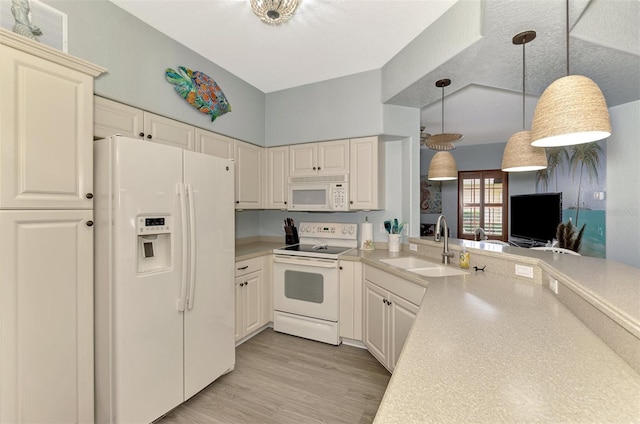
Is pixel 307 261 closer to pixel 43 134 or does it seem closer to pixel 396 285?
pixel 396 285

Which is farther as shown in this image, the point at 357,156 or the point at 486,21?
the point at 357,156

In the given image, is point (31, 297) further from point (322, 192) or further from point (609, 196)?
point (609, 196)

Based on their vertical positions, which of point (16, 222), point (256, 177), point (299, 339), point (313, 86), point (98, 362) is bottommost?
point (299, 339)

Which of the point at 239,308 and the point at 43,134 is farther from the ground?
the point at 43,134

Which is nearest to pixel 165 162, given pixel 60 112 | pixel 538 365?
pixel 60 112

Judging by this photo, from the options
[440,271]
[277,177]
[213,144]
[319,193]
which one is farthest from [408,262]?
[213,144]

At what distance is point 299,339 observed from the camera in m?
2.92

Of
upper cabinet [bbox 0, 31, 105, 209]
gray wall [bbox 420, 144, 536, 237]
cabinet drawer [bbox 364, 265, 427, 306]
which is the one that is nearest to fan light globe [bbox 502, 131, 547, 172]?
cabinet drawer [bbox 364, 265, 427, 306]

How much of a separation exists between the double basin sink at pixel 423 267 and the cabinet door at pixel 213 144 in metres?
1.88

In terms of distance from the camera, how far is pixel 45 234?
144 cm

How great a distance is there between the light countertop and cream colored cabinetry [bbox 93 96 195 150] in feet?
7.25

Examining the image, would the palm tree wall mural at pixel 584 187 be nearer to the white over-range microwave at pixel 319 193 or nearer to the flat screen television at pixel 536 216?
the flat screen television at pixel 536 216

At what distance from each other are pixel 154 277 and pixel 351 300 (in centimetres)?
172

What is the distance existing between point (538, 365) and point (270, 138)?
3.20 metres
